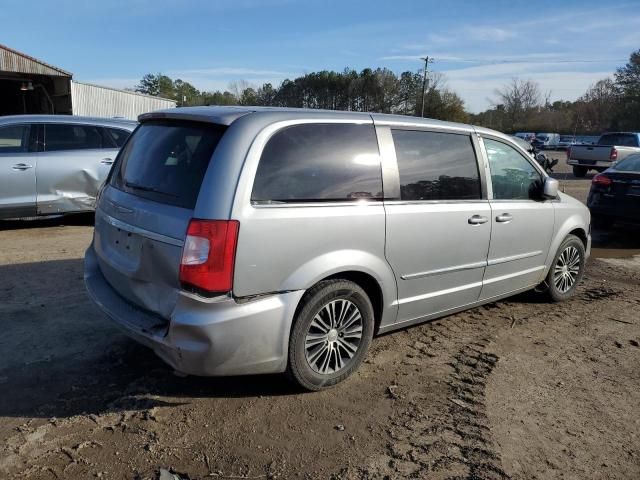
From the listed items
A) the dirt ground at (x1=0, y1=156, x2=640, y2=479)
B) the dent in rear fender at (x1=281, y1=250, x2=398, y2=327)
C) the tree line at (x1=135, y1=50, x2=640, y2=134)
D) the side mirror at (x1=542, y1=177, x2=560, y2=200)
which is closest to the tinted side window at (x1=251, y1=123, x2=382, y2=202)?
the dent in rear fender at (x1=281, y1=250, x2=398, y2=327)

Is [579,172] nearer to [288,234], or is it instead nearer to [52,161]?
[52,161]

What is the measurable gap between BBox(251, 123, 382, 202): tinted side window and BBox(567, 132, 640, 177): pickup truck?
63.7 ft

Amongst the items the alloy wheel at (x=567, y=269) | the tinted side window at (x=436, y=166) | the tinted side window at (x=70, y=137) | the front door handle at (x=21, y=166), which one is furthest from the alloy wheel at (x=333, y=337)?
the tinted side window at (x=70, y=137)

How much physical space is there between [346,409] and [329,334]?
47cm

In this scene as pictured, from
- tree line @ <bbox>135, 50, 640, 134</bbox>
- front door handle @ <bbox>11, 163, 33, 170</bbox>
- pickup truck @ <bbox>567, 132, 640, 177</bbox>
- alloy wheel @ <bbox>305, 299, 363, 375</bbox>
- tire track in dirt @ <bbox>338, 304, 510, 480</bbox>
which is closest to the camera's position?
tire track in dirt @ <bbox>338, 304, 510, 480</bbox>

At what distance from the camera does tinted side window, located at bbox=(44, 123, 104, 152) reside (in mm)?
7852

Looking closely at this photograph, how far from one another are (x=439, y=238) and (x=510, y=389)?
1.15 m

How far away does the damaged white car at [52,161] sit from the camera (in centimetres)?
752

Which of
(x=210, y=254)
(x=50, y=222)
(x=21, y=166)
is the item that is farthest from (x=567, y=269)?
(x=50, y=222)

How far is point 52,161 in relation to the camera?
7754mm

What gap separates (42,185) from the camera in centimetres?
768

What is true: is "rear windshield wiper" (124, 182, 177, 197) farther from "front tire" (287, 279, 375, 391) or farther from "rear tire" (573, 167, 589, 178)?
"rear tire" (573, 167, 589, 178)

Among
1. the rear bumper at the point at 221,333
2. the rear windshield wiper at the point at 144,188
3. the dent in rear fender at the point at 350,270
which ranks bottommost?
the rear bumper at the point at 221,333

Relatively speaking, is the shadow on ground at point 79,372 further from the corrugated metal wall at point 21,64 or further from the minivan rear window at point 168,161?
the corrugated metal wall at point 21,64
